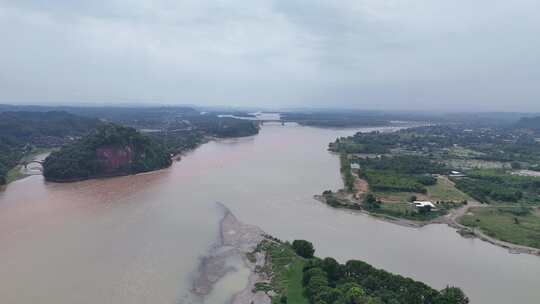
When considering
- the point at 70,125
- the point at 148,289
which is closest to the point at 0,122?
the point at 70,125

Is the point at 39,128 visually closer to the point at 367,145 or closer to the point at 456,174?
the point at 367,145

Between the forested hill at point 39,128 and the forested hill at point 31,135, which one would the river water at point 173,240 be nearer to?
the forested hill at point 31,135

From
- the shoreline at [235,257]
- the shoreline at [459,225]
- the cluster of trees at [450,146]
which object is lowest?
the shoreline at [235,257]

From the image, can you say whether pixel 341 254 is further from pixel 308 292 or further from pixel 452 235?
pixel 452 235

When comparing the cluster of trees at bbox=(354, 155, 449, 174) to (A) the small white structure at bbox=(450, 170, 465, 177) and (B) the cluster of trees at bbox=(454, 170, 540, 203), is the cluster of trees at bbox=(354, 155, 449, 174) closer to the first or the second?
(A) the small white structure at bbox=(450, 170, 465, 177)

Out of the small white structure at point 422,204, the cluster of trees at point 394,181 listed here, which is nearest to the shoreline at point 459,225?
the small white structure at point 422,204

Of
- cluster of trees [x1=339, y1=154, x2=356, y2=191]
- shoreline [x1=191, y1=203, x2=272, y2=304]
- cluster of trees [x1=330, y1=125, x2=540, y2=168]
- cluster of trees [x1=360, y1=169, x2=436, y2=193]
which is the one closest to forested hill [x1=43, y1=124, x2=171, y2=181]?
shoreline [x1=191, y1=203, x2=272, y2=304]
